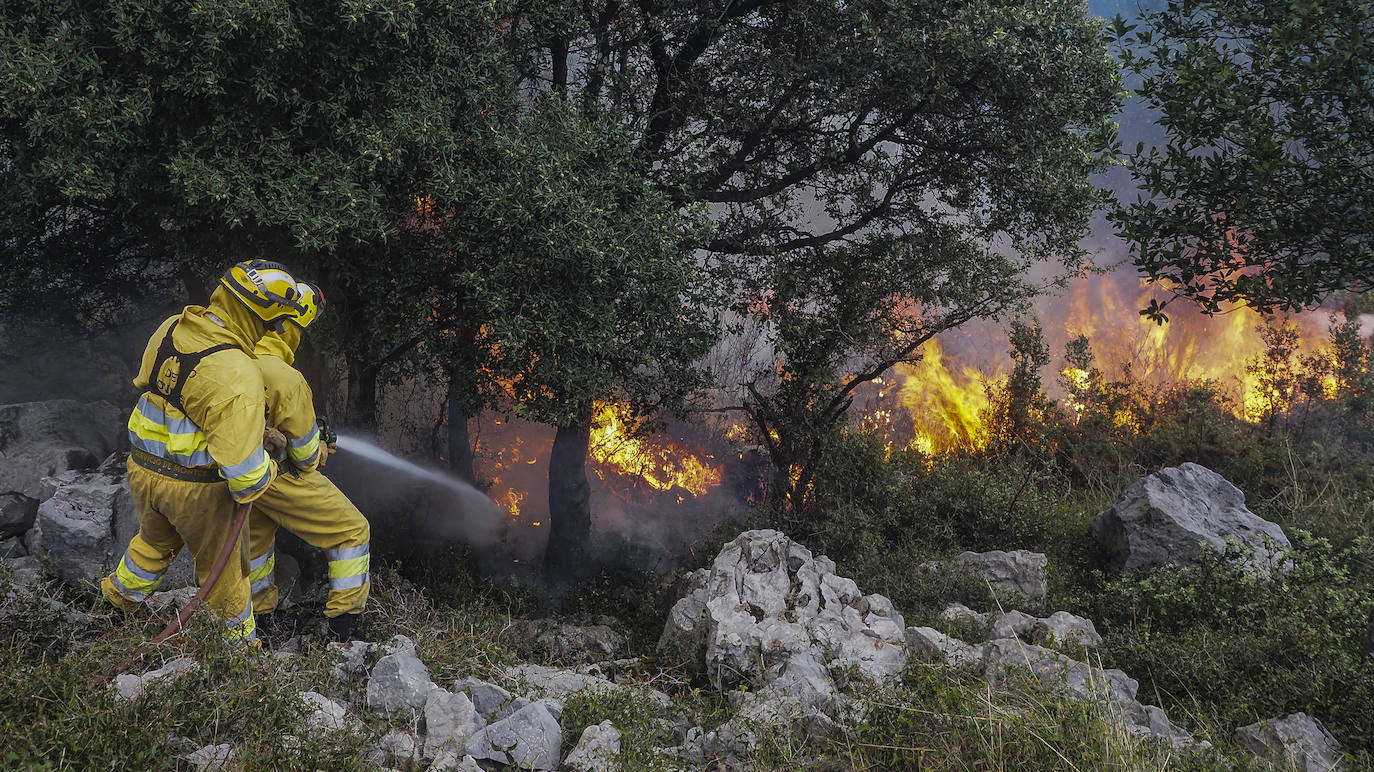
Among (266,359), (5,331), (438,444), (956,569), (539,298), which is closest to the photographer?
(266,359)

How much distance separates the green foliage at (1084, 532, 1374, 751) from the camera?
17.1 ft

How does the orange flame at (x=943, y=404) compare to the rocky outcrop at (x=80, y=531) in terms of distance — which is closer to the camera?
the rocky outcrop at (x=80, y=531)

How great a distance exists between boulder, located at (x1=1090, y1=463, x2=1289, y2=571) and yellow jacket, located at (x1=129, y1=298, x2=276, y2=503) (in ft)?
23.6

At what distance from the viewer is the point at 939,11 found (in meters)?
6.81

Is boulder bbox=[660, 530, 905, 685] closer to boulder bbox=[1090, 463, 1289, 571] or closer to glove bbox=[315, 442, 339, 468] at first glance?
glove bbox=[315, 442, 339, 468]

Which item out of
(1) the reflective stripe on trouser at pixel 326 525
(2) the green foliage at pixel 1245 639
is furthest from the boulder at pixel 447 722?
(2) the green foliage at pixel 1245 639

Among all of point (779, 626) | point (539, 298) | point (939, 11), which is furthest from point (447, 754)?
point (939, 11)

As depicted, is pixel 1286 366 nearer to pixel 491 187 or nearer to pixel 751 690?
pixel 751 690

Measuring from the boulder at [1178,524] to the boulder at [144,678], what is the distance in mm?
7329

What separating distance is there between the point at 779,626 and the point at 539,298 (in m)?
2.95

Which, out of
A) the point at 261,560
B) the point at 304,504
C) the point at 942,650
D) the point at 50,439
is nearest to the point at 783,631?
the point at 942,650

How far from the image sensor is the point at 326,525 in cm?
558

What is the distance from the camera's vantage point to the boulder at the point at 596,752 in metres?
4.05

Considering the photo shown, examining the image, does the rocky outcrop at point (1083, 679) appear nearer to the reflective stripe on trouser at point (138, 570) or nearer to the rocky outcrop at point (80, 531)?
the reflective stripe on trouser at point (138, 570)
